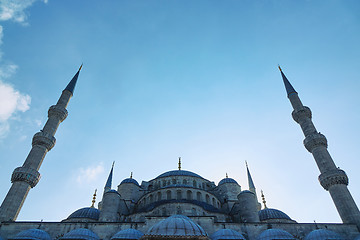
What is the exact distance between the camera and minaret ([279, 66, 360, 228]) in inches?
690

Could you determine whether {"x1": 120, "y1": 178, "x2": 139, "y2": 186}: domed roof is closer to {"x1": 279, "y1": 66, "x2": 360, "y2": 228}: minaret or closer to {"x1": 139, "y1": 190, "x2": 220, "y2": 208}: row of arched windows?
{"x1": 139, "y1": 190, "x2": 220, "y2": 208}: row of arched windows

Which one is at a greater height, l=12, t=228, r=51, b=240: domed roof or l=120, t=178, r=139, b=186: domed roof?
l=120, t=178, r=139, b=186: domed roof

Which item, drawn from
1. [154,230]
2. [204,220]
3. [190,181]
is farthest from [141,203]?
[154,230]

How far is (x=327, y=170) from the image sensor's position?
65.0 ft

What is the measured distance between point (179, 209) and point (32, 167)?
40.7 feet

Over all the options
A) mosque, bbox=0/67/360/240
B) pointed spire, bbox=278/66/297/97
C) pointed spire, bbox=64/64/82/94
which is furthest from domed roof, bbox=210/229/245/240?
pointed spire, bbox=64/64/82/94

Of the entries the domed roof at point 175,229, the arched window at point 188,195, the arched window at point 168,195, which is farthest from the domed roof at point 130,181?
the domed roof at point 175,229

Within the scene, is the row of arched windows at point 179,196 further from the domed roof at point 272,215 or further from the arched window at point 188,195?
the domed roof at point 272,215

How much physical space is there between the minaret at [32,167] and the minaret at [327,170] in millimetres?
23159

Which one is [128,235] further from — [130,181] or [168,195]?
[130,181]

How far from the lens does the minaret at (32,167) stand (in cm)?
1745

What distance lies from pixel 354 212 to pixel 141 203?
1639 centimetres

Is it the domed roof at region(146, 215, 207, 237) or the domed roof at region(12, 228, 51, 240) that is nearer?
the domed roof at region(146, 215, 207, 237)

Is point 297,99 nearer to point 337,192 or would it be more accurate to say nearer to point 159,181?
point 337,192
